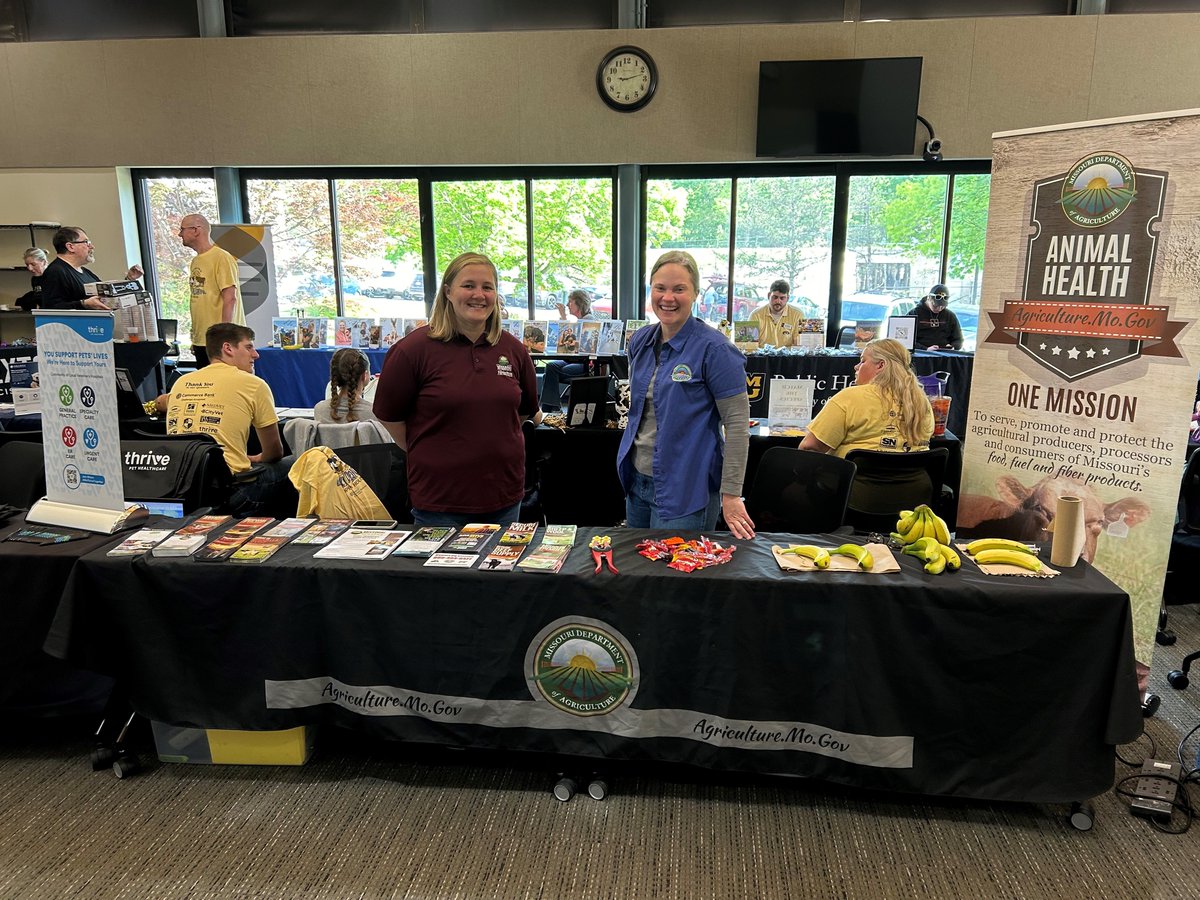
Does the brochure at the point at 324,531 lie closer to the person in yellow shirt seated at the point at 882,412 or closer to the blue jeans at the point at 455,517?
the blue jeans at the point at 455,517

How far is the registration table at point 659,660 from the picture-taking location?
1.90 m

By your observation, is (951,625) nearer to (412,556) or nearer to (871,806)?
(871,806)

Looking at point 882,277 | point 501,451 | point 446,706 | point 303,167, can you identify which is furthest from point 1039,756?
point 303,167

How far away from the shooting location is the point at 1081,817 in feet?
6.45

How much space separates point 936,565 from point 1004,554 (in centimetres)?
23

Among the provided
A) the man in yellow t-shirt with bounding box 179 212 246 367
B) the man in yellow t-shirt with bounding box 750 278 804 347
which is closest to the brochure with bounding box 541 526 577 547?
the man in yellow t-shirt with bounding box 179 212 246 367

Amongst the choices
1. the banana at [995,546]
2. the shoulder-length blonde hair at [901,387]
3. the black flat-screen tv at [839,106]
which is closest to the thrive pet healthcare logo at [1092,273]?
the shoulder-length blonde hair at [901,387]

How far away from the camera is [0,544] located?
222cm

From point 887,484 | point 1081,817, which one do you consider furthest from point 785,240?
point 1081,817

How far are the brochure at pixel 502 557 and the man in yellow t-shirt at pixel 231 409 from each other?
160 cm

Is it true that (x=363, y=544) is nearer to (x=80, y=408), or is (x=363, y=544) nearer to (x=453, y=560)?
(x=453, y=560)

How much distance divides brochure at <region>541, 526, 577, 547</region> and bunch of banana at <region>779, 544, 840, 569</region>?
0.62 metres

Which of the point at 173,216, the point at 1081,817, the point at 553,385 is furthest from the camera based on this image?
the point at 173,216

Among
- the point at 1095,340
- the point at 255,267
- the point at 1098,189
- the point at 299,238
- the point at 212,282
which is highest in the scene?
the point at 299,238
